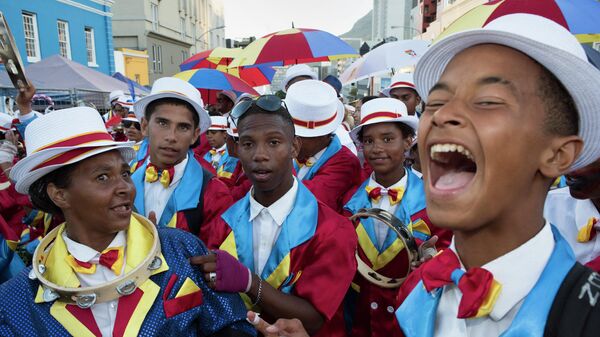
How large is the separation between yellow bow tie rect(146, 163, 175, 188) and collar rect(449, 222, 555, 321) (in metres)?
2.55

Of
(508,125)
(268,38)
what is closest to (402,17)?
(268,38)

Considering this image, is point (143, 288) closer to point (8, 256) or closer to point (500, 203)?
point (500, 203)

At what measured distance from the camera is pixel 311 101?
403 cm

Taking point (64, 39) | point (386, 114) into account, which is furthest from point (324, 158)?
point (64, 39)

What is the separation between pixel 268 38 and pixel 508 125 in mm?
5481

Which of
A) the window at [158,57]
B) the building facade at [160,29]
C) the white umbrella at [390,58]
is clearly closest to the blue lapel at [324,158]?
the white umbrella at [390,58]

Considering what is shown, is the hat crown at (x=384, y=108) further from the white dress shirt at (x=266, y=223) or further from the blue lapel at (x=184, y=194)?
the blue lapel at (x=184, y=194)

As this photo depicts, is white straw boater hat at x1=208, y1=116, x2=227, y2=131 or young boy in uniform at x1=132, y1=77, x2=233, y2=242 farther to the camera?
white straw boater hat at x1=208, y1=116, x2=227, y2=131

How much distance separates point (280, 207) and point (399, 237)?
795 mm

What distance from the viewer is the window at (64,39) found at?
22.5m

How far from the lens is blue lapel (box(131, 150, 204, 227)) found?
10.0 feet

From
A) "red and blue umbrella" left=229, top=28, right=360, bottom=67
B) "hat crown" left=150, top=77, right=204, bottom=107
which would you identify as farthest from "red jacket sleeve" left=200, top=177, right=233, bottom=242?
"red and blue umbrella" left=229, top=28, right=360, bottom=67

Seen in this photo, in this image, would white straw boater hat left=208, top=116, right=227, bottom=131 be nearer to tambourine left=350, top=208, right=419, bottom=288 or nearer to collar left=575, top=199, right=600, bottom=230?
tambourine left=350, top=208, right=419, bottom=288

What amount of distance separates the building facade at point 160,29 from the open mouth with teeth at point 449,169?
3296 cm
